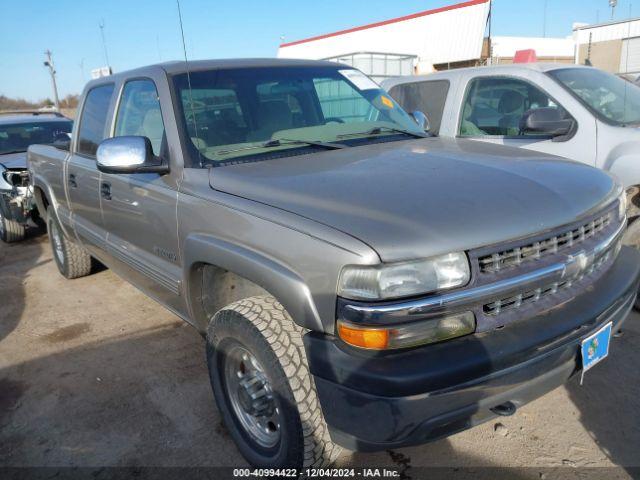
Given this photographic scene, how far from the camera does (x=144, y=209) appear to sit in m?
2.97

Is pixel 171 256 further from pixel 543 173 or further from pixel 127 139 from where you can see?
pixel 543 173

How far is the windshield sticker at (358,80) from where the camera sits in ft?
11.7

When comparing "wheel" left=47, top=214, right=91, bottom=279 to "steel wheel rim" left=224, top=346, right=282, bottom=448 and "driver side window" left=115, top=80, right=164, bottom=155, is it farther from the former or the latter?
"steel wheel rim" left=224, top=346, right=282, bottom=448

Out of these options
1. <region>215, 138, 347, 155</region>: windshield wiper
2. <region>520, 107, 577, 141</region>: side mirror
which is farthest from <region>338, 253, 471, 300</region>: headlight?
<region>520, 107, 577, 141</region>: side mirror

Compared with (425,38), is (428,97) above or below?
below

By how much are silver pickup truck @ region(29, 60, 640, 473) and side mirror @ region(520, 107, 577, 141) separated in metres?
1.20

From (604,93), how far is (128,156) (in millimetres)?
3913

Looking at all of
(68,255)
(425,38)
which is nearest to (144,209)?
(68,255)

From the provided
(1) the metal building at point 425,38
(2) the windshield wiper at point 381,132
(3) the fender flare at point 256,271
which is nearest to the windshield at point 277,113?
(2) the windshield wiper at point 381,132

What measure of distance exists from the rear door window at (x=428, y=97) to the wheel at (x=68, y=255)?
354 centimetres

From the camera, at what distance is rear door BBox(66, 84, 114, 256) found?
12.2 ft

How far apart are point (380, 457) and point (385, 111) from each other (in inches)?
83.1

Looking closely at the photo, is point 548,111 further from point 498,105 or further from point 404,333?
point 404,333

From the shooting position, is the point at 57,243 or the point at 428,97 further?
the point at 57,243
